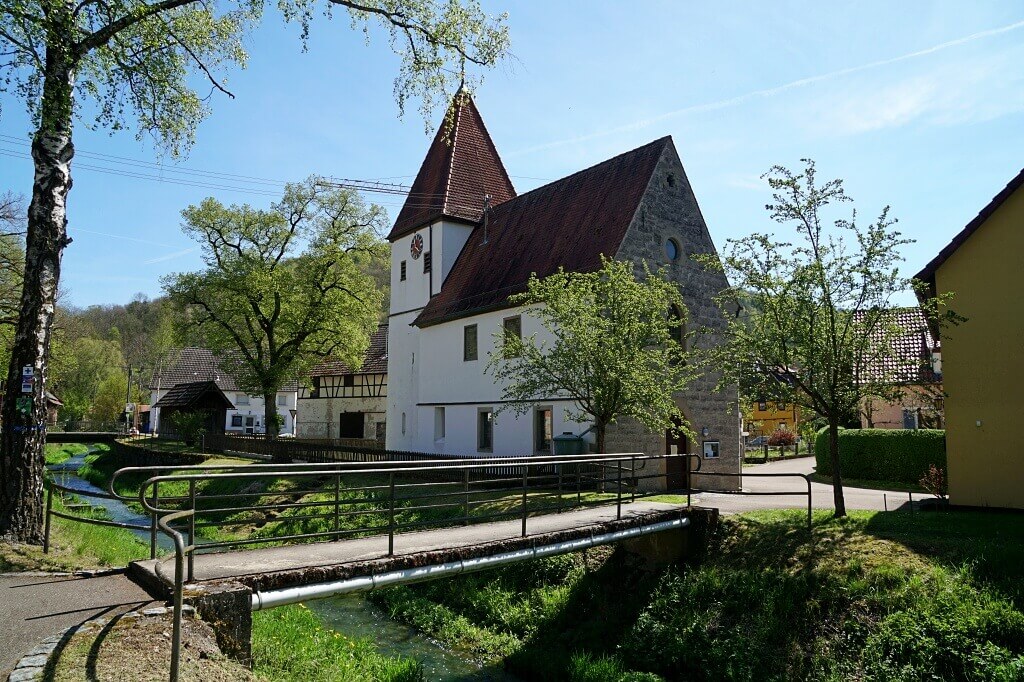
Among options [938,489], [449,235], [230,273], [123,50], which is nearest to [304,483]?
[449,235]

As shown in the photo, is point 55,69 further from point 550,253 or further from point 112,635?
point 550,253

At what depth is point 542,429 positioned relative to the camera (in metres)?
22.4

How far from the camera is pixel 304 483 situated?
25453 millimetres

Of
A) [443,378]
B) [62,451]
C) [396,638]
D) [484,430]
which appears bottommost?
[396,638]

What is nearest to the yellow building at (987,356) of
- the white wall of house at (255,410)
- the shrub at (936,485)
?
the shrub at (936,485)

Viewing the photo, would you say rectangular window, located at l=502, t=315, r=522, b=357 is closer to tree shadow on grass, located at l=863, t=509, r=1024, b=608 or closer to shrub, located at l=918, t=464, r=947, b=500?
shrub, located at l=918, t=464, r=947, b=500

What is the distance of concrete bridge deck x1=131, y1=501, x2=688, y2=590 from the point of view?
6.73 meters

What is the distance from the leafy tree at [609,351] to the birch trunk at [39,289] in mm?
10276

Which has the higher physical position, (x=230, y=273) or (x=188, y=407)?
(x=230, y=273)

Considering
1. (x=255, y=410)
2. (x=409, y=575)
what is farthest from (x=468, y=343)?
(x=255, y=410)

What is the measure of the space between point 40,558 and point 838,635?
9.87 m

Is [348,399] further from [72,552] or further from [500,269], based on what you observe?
[72,552]

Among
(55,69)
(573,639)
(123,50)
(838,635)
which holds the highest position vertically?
(123,50)

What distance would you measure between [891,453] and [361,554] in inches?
868
